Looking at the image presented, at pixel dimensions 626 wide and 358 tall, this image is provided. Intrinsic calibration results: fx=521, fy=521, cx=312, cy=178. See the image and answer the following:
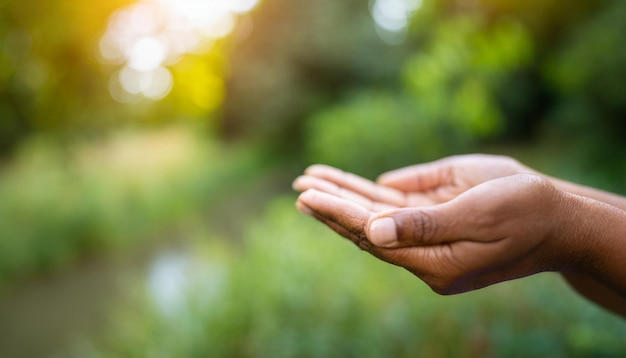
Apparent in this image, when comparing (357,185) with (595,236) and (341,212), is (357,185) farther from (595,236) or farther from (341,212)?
(595,236)

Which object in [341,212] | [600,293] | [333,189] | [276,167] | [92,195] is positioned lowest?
[600,293]

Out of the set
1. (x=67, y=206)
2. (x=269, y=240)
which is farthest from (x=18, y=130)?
(x=269, y=240)

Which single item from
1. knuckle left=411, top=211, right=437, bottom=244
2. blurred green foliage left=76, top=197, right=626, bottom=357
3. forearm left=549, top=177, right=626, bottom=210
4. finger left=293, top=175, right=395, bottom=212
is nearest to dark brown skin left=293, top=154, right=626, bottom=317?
knuckle left=411, top=211, right=437, bottom=244

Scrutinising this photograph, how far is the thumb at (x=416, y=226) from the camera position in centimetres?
119

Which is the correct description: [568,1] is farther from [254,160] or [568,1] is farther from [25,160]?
[25,160]

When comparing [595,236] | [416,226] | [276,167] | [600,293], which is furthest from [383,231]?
[276,167]

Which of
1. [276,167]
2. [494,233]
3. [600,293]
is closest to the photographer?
[494,233]

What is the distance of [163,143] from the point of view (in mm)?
12172

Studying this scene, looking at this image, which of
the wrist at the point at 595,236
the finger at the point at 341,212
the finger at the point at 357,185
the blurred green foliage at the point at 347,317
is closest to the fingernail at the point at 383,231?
the finger at the point at 341,212

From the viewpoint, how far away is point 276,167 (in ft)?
50.8

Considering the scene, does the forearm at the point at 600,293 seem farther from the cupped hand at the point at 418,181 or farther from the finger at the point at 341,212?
the finger at the point at 341,212

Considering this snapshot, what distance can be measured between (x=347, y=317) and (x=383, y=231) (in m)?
2.11

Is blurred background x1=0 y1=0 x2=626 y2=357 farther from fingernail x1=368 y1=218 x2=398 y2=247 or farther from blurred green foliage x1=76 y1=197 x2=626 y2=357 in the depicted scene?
fingernail x1=368 y1=218 x2=398 y2=247

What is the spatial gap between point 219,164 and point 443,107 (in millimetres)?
7297
